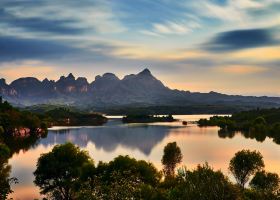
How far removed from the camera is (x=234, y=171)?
81.2 m

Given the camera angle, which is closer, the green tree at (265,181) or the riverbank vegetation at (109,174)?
the riverbank vegetation at (109,174)

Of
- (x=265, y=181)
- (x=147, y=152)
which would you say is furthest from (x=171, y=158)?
(x=147, y=152)

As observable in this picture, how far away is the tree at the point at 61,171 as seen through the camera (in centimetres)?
7231

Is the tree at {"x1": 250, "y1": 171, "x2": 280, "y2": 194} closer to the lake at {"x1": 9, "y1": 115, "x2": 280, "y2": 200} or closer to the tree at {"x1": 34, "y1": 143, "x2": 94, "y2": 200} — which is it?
the lake at {"x1": 9, "y1": 115, "x2": 280, "y2": 200}

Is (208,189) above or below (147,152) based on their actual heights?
above

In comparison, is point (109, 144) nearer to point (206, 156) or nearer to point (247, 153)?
point (206, 156)

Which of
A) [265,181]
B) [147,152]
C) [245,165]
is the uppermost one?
[245,165]

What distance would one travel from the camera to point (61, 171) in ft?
238

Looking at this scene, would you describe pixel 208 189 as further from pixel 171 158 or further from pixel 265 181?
pixel 171 158

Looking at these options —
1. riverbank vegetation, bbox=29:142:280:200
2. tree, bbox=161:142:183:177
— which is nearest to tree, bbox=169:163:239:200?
riverbank vegetation, bbox=29:142:280:200

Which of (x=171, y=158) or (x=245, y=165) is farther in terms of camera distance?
(x=171, y=158)

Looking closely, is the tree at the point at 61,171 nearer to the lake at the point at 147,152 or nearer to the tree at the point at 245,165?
the lake at the point at 147,152

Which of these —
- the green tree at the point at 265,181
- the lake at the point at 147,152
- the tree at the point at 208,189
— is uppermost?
the tree at the point at 208,189

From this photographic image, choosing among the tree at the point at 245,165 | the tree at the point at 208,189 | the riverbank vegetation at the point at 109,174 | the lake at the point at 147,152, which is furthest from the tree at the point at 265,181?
the tree at the point at 208,189
